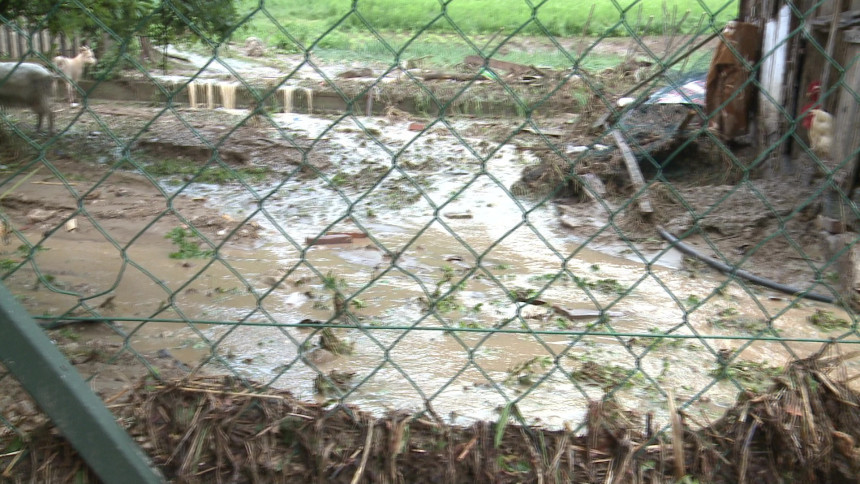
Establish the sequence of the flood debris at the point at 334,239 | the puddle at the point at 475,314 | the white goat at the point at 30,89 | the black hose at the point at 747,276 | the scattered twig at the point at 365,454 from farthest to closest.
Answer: the white goat at the point at 30,89, the flood debris at the point at 334,239, the black hose at the point at 747,276, the puddle at the point at 475,314, the scattered twig at the point at 365,454

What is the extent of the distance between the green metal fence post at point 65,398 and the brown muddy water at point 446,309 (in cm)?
25

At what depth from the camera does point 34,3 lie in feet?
17.1

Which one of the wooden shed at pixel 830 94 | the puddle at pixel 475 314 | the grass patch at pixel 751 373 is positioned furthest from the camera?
the wooden shed at pixel 830 94

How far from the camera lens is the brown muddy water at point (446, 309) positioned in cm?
279

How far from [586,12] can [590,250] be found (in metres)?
9.76

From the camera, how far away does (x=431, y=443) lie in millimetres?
1924

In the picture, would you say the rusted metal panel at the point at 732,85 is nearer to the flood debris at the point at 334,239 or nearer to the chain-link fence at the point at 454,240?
the chain-link fence at the point at 454,240

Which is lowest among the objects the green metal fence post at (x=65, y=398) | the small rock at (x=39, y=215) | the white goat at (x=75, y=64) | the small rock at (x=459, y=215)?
the small rock at (x=459, y=215)

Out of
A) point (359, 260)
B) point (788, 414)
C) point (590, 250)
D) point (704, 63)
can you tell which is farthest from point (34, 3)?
point (704, 63)

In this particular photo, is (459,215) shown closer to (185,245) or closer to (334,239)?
(334,239)

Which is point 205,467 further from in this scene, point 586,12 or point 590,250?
point 586,12

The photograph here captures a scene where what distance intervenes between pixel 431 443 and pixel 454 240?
346 cm

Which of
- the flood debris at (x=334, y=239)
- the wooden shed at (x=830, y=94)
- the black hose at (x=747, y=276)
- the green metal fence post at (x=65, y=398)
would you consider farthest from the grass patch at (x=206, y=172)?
the green metal fence post at (x=65, y=398)

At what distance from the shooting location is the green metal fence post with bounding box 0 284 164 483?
173 cm
